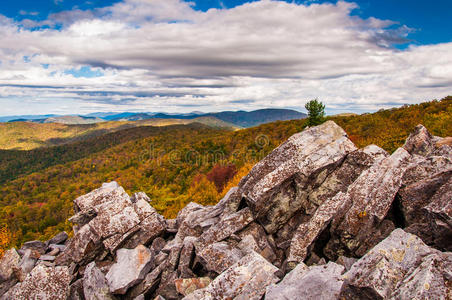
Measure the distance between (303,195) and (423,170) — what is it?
725cm

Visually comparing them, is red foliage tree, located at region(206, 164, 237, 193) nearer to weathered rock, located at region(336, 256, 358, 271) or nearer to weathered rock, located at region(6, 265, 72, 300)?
weathered rock, located at region(6, 265, 72, 300)

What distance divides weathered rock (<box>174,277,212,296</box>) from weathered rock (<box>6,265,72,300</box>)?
8579 millimetres

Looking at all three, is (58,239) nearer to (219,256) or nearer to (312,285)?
(219,256)

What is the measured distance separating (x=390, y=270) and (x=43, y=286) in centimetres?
2052

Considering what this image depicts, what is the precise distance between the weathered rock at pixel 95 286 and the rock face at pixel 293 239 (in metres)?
0.07

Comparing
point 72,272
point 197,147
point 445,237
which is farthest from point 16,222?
point 445,237

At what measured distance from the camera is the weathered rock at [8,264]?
20.8m

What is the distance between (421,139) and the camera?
65.0 ft

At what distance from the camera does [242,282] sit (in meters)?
12.8

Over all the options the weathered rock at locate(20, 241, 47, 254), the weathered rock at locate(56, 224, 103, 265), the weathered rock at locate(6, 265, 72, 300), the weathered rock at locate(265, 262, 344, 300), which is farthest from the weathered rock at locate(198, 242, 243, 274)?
the weathered rock at locate(20, 241, 47, 254)

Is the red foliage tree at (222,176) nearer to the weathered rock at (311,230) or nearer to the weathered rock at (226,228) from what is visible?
the weathered rock at (226,228)

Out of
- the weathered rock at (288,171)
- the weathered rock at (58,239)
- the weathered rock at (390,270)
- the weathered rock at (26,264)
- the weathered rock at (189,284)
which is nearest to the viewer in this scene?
the weathered rock at (390,270)

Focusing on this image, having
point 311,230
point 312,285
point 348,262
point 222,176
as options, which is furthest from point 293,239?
point 222,176

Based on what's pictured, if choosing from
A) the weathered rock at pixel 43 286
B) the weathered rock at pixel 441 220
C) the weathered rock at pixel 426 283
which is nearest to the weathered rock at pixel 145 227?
the weathered rock at pixel 43 286
